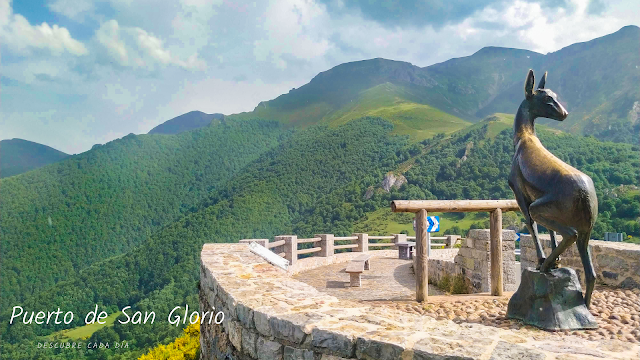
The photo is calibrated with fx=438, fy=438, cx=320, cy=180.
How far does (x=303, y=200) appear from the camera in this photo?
59781 mm

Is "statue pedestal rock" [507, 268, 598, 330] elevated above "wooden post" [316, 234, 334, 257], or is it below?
above

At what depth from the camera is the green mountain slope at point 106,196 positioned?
55688 millimetres

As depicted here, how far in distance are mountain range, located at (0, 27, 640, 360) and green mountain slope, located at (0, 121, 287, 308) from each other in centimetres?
26

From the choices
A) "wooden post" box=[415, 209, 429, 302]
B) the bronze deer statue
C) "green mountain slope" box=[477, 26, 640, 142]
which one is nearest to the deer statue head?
the bronze deer statue

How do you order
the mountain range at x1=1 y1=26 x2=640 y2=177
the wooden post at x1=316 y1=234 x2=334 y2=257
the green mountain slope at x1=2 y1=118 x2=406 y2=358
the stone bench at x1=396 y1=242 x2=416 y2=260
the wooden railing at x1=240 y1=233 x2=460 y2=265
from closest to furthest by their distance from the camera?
the wooden railing at x1=240 y1=233 x2=460 y2=265 < the wooden post at x1=316 y1=234 x2=334 y2=257 < the stone bench at x1=396 y1=242 x2=416 y2=260 < the green mountain slope at x1=2 y1=118 x2=406 y2=358 < the mountain range at x1=1 y1=26 x2=640 y2=177

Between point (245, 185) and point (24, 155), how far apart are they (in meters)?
80.3

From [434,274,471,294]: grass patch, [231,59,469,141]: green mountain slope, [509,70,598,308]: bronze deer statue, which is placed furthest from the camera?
[231,59,469,141]: green mountain slope

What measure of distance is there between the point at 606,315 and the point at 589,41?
457ft

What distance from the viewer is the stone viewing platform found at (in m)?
2.15

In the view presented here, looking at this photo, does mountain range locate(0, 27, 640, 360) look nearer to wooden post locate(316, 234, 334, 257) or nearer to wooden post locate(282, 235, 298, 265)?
wooden post locate(316, 234, 334, 257)

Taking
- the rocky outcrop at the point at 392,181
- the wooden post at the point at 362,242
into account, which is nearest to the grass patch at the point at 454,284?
the wooden post at the point at 362,242

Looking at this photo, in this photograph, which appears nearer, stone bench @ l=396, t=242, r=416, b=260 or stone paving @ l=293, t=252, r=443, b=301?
stone paving @ l=293, t=252, r=443, b=301

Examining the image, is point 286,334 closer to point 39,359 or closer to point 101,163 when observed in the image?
point 39,359

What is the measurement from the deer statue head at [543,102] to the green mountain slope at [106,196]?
57.4 metres
